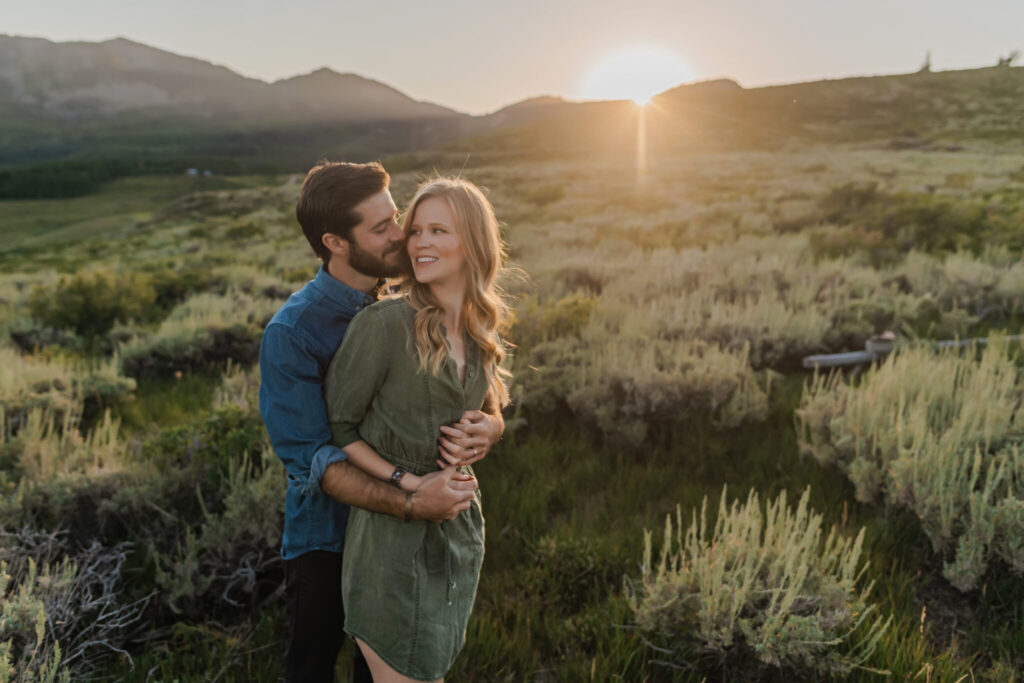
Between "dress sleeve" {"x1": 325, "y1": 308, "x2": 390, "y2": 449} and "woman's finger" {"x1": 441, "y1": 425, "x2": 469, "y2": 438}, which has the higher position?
"dress sleeve" {"x1": 325, "y1": 308, "x2": 390, "y2": 449}

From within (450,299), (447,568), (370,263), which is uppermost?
(370,263)

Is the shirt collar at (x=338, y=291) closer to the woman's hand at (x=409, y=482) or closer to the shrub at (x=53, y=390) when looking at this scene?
the woman's hand at (x=409, y=482)

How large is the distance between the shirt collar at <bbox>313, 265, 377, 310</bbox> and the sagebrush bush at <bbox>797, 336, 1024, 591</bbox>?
11.0 ft

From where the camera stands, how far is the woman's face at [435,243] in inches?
76.6

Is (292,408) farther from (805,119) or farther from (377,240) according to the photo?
(805,119)

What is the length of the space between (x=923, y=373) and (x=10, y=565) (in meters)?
6.35

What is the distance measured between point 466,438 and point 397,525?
1.22 ft

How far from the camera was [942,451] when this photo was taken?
3557 millimetres

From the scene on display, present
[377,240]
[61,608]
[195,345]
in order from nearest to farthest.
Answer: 1. [377,240]
2. [61,608]
3. [195,345]

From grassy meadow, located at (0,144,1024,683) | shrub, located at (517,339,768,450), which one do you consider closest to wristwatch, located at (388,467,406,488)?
grassy meadow, located at (0,144,1024,683)

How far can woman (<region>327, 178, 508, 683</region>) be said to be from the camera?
74.5 inches

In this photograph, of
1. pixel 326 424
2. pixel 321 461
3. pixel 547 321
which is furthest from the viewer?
pixel 547 321

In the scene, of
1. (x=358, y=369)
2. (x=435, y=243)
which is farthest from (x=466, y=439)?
(x=435, y=243)

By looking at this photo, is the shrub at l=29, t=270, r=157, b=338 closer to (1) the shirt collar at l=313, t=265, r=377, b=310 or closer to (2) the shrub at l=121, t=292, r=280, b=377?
(2) the shrub at l=121, t=292, r=280, b=377
